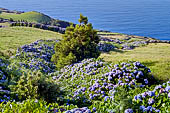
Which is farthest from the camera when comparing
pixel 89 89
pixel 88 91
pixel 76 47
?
pixel 76 47

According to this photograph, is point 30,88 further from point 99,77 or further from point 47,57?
point 47,57

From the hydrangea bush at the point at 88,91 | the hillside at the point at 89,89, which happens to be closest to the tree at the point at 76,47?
the hillside at the point at 89,89

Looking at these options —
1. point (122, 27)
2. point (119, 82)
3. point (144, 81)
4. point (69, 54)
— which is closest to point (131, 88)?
point (119, 82)

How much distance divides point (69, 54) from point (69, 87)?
750 cm

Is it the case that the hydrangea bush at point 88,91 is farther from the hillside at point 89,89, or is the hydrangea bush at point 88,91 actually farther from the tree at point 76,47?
the tree at point 76,47

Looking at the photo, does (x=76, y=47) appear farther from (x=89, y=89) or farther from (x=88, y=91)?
(x=88, y=91)

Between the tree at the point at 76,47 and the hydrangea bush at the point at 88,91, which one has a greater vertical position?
the tree at the point at 76,47

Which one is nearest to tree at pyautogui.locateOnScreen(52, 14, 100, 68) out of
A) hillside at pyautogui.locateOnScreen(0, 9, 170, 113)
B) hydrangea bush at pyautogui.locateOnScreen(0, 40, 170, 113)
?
hillside at pyautogui.locateOnScreen(0, 9, 170, 113)

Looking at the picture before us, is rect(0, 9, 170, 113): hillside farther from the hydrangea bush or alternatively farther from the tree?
the tree

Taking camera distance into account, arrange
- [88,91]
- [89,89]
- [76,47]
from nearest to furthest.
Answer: [88,91]
[89,89]
[76,47]

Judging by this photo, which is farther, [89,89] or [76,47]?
[76,47]

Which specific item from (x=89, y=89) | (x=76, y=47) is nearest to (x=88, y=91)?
(x=89, y=89)

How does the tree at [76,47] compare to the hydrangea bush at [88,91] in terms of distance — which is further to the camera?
the tree at [76,47]

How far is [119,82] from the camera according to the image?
429 inches
